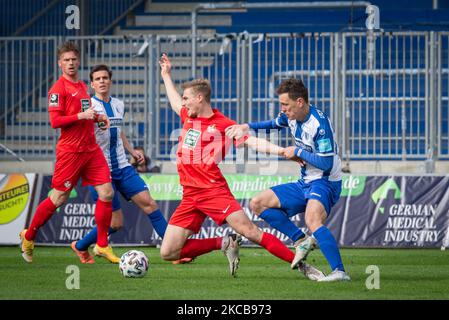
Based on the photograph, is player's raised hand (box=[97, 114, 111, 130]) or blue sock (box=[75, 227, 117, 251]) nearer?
player's raised hand (box=[97, 114, 111, 130])

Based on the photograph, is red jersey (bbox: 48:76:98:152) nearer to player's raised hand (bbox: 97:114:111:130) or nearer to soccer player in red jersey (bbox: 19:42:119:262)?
soccer player in red jersey (bbox: 19:42:119:262)

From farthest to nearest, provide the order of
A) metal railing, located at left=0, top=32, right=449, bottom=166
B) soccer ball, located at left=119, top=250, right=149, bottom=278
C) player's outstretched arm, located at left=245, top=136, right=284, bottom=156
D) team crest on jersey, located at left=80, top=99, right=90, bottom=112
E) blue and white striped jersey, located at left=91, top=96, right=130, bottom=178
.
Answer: metal railing, located at left=0, top=32, right=449, bottom=166 → blue and white striped jersey, located at left=91, top=96, right=130, bottom=178 → team crest on jersey, located at left=80, top=99, right=90, bottom=112 → soccer ball, located at left=119, top=250, right=149, bottom=278 → player's outstretched arm, located at left=245, top=136, right=284, bottom=156

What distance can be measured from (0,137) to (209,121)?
29.1 ft

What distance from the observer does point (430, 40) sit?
17.7 metres

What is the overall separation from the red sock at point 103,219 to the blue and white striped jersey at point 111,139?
63 centimetres

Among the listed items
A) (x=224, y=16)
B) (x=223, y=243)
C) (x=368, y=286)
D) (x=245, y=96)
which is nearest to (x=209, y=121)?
(x=223, y=243)

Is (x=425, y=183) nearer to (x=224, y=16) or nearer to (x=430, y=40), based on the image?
(x=430, y=40)

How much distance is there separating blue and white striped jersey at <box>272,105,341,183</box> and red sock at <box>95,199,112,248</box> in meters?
2.70

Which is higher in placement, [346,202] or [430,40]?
[430,40]

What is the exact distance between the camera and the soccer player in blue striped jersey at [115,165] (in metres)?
13.4

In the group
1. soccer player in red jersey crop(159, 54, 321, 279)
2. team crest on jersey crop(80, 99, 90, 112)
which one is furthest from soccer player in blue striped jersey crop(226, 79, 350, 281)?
team crest on jersey crop(80, 99, 90, 112)

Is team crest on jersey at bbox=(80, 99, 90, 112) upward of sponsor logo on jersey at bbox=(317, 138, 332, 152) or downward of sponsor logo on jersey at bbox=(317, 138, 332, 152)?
upward

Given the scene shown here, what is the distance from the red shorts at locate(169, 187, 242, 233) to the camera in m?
10.8

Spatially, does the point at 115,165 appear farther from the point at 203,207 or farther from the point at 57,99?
the point at 203,207
